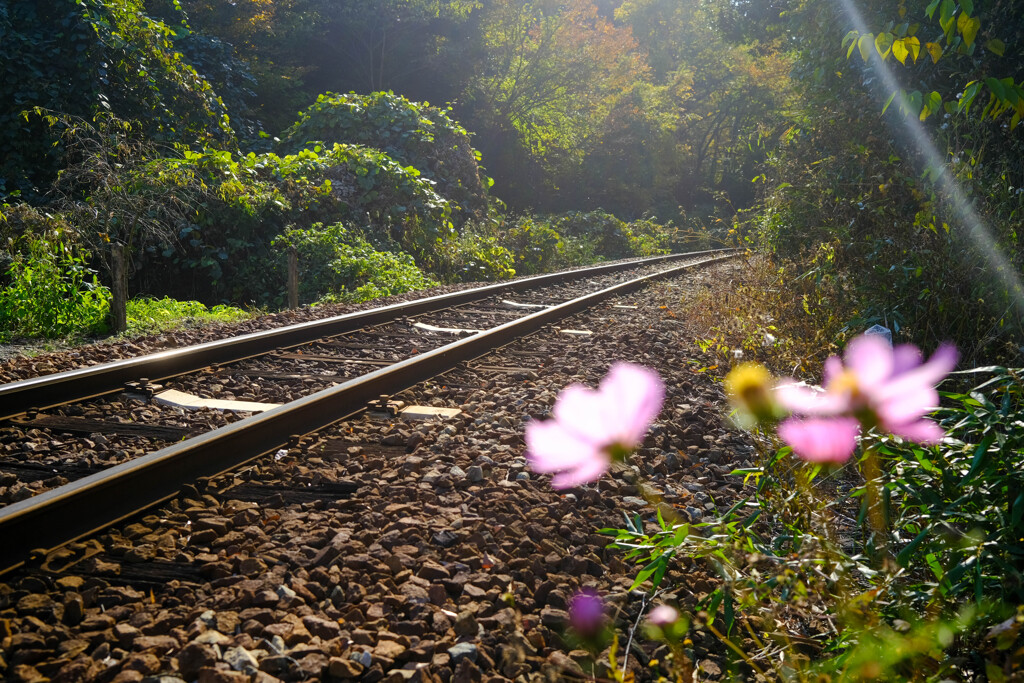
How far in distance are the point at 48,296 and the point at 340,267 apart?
14.0 feet

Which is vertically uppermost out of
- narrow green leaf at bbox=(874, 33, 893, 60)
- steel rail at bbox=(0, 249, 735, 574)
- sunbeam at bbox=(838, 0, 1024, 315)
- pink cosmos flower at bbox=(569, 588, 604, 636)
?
narrow green leaf at bbox=(874, 33, 893, 60)

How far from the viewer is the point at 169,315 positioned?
8.27 meters

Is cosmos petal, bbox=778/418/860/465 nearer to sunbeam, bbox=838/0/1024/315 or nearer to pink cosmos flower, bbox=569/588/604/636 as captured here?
pink cosmos flower, bbox=569/588/604/636

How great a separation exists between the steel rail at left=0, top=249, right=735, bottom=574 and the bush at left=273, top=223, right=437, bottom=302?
6.06 meters

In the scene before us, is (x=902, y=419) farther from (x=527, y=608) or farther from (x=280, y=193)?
(x=280, y=193)

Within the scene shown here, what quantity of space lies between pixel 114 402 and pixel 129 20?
11256 mm

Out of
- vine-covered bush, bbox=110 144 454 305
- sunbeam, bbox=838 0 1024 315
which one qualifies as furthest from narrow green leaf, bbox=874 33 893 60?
vine-covered bush, bbox=110 144 454 305

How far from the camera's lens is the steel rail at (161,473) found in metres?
2.20

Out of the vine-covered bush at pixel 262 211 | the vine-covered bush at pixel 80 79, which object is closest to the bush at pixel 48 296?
the vine-covered bush at pixel 262 211

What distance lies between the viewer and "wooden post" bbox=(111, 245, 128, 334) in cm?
703

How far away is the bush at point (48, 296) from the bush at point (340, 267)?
312 cm

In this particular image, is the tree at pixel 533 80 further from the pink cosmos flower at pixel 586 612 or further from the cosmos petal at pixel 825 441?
the cosmos petal at pixel 825 441

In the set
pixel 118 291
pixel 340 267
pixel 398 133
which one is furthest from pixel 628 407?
pixel 398 133

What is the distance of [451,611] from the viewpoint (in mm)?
2021
